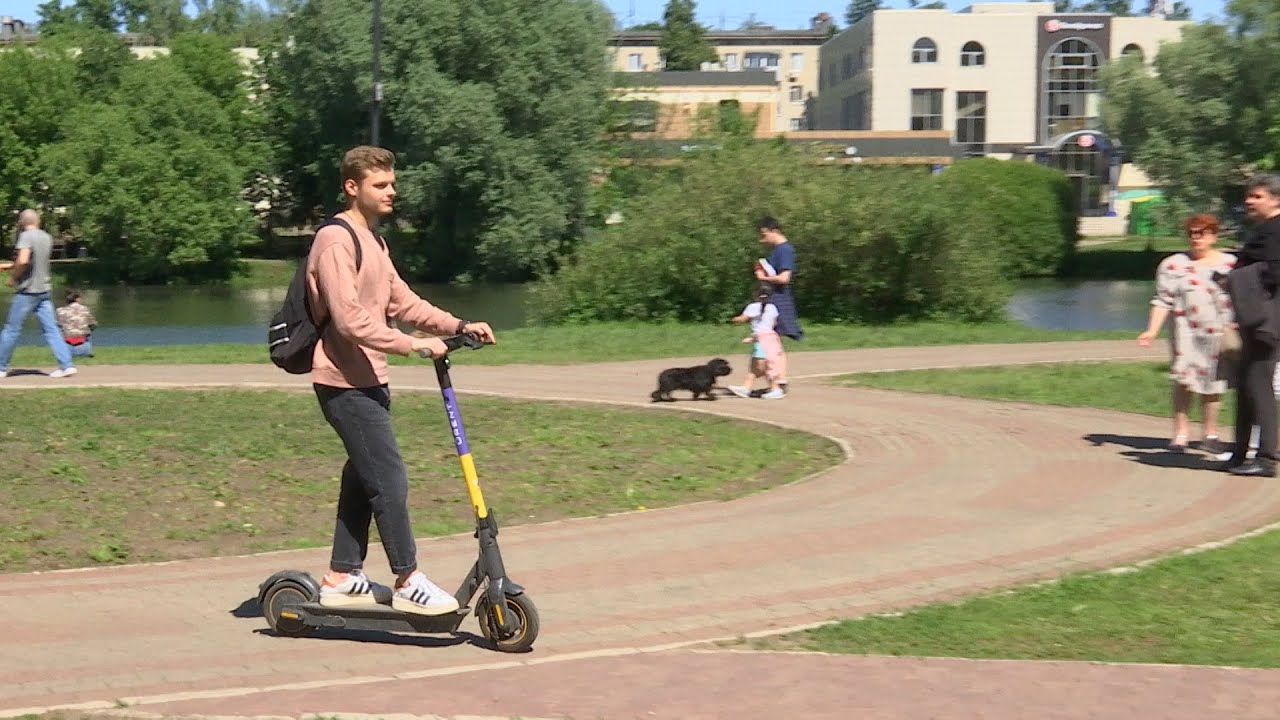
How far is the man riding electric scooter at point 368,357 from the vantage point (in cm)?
652

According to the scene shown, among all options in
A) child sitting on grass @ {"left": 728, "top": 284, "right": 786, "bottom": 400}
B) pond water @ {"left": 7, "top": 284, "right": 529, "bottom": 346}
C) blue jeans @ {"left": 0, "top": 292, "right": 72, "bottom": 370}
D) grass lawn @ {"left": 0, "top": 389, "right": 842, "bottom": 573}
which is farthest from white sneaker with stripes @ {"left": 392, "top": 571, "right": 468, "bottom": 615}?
pond water @ {"left": 7, "top": 284, "right": 529, "bottom": 346}

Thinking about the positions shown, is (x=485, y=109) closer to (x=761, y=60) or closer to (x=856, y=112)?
(x=856, y=112)

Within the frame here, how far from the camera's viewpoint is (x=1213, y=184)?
59281 mm

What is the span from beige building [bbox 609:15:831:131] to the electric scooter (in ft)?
458

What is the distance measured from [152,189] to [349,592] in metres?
61.2

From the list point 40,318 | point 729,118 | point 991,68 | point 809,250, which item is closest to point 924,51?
point 991,68

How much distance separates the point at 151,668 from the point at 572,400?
29.4 feet

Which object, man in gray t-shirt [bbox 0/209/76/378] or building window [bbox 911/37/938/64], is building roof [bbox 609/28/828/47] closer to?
building window [bbox 911/37/938/64]

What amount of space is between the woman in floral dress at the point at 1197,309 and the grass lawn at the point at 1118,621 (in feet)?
10.3

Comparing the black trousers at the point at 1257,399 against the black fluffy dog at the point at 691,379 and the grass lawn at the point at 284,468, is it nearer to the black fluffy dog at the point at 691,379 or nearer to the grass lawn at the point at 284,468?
the grass lawn at the point at 284,468

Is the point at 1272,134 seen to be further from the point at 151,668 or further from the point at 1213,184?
the point at 151,668

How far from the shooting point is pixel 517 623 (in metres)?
6.52

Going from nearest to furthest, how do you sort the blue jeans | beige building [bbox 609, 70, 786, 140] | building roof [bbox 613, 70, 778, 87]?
the blue jeans → beige building [bbox 609, 70, 786, 140] → building roof [bbox 613, 70, 778, 87]

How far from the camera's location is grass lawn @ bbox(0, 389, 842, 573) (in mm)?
9109
